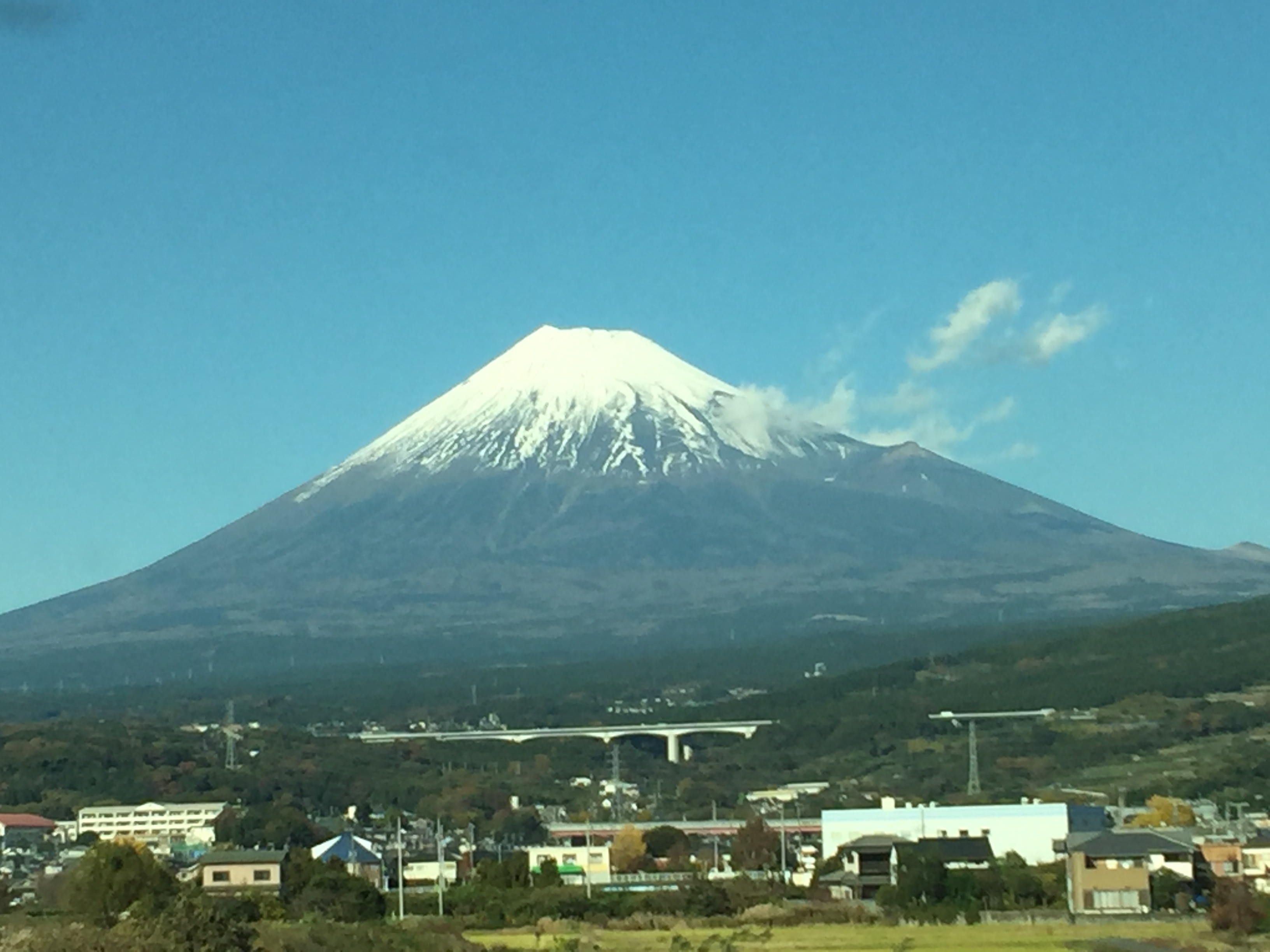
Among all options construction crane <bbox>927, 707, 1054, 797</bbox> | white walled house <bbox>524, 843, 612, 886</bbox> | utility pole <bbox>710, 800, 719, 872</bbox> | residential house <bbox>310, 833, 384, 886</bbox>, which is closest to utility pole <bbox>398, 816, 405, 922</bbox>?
residential house <bbox>310, 833, 384, 886</bbox>

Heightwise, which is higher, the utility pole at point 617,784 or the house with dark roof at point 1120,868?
the utility pole at point 617,784

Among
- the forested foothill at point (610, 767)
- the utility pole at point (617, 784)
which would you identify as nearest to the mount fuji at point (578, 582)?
the forested foothill at point (610, 767)

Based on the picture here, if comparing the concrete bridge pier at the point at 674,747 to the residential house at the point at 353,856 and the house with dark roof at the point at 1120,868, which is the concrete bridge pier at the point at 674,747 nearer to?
the residential house at the point at 353,856

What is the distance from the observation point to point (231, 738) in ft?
290

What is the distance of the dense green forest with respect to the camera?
73.6 metres

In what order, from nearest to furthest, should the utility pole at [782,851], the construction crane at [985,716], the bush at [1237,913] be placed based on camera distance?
the bush at [1237,913], the utility pole at [782,851], the construction crane at [985,716]

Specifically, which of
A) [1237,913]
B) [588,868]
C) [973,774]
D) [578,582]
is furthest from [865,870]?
[578,582]

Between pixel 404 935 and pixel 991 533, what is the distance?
163060mm

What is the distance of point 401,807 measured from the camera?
73.0m

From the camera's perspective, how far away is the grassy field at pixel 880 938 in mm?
33750

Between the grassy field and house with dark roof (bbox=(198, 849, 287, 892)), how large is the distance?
6.16 metres

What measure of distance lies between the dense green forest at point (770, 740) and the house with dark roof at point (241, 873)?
23.0 meters

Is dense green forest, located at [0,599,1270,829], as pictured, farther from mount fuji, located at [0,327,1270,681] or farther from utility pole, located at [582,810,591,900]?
mount fuji, located at [0,327,1270,681]

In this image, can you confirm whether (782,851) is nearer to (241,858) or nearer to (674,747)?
(241,858)
